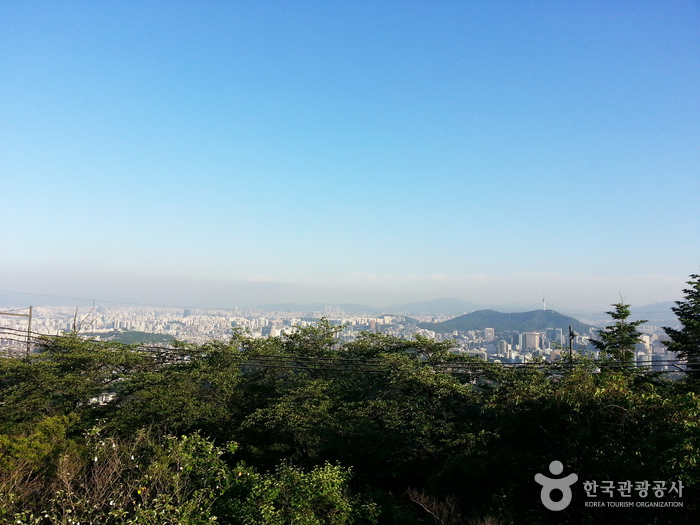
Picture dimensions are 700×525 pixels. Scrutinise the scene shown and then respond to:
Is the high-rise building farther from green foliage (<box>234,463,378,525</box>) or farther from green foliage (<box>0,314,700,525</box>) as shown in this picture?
green foliage (<box>234,463,378,525</box>)

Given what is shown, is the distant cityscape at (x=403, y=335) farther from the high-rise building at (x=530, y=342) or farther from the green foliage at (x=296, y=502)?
the green foliage at (x=296, y=502)

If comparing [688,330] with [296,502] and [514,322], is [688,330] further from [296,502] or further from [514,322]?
[514,322]

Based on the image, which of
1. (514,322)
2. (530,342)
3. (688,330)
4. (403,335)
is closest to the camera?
(688,330)

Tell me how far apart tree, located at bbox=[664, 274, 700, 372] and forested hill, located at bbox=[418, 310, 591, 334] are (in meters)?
73.5

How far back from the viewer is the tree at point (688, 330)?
53.9 feet

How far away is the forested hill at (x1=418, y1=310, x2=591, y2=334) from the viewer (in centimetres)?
9512

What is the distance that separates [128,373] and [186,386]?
275cm

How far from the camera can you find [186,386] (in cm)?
1487

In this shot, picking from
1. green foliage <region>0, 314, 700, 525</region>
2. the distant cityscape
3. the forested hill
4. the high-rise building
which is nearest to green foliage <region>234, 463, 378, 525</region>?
green foliage <region>0, 314, 700, 525</region>

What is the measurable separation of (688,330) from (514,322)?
92.4 meters
